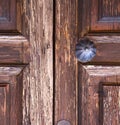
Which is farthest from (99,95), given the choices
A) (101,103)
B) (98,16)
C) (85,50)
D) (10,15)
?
(10,15)

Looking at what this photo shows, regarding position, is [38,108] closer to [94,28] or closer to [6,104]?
[6,104]

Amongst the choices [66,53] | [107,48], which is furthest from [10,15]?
[107,48]

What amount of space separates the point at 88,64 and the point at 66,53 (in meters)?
0.08

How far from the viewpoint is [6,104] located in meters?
1.28

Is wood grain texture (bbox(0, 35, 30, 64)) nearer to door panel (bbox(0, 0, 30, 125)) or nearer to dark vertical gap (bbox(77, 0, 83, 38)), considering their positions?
door panel (bbox(0, 0, 30, 125))

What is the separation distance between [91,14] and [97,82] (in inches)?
8.9

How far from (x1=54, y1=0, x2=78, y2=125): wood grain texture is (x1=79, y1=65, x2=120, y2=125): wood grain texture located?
3 cm

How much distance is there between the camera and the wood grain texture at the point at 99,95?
1.26 metres

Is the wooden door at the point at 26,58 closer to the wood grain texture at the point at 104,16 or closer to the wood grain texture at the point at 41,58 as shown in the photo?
the wood grain texture at the point at 41,58

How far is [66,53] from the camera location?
1.27 metres

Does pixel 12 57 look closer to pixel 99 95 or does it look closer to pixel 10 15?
pixel 10 15

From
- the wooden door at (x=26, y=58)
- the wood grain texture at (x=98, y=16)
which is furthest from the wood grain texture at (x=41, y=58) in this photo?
the wood grain texture at (x=98, y=16)

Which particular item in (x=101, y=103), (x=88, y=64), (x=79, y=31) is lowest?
(x=101, y=103)

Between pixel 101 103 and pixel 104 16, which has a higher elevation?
pixel 104 16
